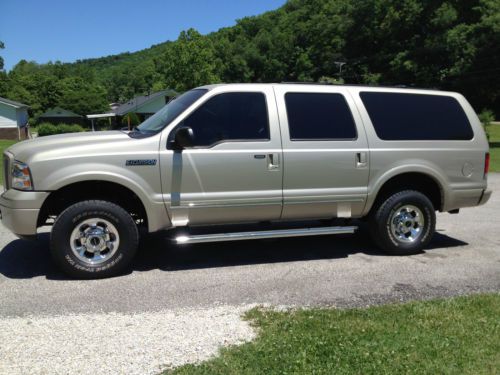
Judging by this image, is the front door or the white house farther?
the white house

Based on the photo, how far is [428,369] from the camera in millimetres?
3297

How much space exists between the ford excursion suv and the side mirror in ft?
0.05

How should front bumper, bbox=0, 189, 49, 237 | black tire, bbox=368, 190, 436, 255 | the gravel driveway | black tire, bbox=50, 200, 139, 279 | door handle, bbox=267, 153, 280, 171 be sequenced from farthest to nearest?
black tire, bbox=368, 190, 436, 255 < door handle, bbox=267, 153, 280, 171 < black tire, bbox=50, 200, 139, 279 < front bumper, bbox=0, 189, 49, 237 < the gravel driveway

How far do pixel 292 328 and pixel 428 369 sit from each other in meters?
1.06

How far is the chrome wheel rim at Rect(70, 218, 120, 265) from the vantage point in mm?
5129

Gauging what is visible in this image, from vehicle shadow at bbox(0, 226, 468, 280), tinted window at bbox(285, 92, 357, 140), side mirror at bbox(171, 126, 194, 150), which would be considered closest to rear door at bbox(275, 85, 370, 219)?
tinted window at bbox(285, 92, 357, 140)

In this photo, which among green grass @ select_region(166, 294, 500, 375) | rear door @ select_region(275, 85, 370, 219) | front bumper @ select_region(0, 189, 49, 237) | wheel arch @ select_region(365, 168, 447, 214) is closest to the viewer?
green grass @ select_region(166, 294, 500, 375)

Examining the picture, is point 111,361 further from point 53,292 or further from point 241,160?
point 241,160

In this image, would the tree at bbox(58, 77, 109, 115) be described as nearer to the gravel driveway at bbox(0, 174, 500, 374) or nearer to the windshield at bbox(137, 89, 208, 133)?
the gravel driveway at bbox(0, 174, 500, 374)

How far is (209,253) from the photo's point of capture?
630 centimetres

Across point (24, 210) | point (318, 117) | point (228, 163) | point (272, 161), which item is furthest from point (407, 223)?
point (24, 210)

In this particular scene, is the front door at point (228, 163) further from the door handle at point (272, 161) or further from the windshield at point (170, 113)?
the windshield at point (170, 113)

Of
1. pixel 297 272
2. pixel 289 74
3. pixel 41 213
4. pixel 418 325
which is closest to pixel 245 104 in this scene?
pixel 297 272

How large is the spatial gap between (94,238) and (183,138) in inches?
55.2
